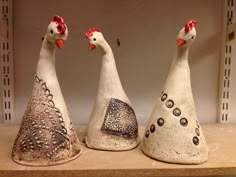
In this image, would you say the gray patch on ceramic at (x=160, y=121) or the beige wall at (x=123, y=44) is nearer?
the gray patch on ceramic at (x=160, y=121)

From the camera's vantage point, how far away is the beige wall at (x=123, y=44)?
74 centimetres

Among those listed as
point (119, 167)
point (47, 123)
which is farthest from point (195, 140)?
point (47, 123)

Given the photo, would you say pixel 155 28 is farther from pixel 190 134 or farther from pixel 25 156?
pixel 25 156

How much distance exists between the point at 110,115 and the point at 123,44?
26 centimetres

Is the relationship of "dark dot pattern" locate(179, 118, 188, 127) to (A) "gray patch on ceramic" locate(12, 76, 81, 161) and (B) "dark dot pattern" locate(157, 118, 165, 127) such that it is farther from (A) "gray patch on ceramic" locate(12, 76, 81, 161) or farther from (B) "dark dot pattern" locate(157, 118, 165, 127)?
(A) "gray patch on ceramic" locate(12, 76, 81, 161)

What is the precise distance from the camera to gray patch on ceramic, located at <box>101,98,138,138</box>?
0.57 meters

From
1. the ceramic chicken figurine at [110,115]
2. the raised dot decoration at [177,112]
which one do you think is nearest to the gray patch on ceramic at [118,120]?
the ceramic chicken figurine at [110,115]

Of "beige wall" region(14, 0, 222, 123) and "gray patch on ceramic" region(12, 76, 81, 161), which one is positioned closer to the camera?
"gray patch on ceramic" region(12, 76, 81, 161)

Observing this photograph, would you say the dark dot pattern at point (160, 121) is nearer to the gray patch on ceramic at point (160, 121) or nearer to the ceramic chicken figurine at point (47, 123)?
the gray patch on ceramic at point (160, 121)

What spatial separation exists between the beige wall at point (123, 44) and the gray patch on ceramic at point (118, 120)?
201 millimetres

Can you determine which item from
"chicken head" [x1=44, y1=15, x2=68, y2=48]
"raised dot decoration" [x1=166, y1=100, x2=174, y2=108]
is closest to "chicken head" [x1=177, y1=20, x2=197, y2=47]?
"raised dot decoration" [x1=166, y1=100, x2=174, y2=108]

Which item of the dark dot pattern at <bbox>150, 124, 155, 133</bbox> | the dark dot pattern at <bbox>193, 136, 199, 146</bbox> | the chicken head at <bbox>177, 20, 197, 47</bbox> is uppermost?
the chicken head at <bbox>177, 20, 197, 47</bbox>

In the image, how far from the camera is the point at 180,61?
0.53 meters

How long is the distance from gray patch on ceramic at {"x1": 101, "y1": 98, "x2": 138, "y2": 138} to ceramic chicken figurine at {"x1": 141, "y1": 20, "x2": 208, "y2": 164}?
5 cm
